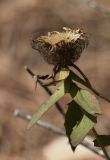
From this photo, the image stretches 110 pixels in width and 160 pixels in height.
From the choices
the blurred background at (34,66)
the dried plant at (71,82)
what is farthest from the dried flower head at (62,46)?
the blurred background at (34,66)

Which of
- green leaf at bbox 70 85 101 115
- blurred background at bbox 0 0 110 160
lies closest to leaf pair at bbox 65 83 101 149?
green leaf at bbox 70 85 101 115

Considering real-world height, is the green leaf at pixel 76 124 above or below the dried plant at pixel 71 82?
below

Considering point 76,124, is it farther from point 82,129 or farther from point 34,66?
point 34,66

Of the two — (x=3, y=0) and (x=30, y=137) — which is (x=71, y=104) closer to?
(x=30, y=137)

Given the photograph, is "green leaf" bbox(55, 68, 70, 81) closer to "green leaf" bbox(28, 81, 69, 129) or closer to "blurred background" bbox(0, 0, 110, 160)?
"green leaf" bbox(28, 81, 69, 129)

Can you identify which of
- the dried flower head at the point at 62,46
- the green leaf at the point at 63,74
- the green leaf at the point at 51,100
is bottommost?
the green leaf at the point at 51,100

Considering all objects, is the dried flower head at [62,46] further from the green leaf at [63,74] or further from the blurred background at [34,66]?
the blurred background at [34,66]
